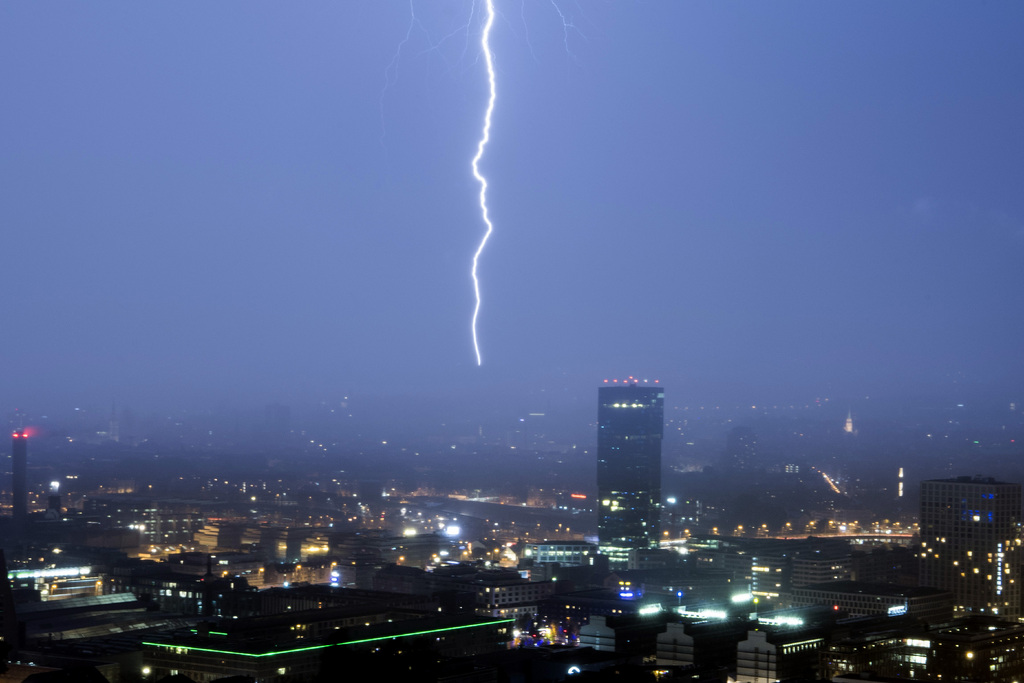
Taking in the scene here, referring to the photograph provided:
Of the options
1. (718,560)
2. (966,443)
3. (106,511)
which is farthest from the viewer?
(106,511)

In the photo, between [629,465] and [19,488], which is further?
[19,488]

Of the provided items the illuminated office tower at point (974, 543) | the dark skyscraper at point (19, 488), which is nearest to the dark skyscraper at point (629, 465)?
the illuminated office tower at point (974, 543)

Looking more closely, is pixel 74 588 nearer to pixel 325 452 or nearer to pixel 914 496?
pixel 914 496

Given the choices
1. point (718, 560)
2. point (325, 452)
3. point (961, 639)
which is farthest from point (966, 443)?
point (325, 452)

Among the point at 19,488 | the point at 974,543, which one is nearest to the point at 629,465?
the point at 974,543

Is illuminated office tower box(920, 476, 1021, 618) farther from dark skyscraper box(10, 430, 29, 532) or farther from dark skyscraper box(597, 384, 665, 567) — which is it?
dark skyscraper box(10, 430, 29, 532)

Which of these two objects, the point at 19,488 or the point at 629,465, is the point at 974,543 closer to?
the point at 629,465
